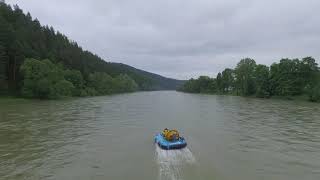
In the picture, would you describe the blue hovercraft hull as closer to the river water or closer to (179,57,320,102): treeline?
the river water

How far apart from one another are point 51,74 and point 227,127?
6760 cm

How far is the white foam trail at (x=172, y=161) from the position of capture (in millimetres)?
19078

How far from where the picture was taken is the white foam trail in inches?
751

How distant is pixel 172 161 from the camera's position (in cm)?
2202

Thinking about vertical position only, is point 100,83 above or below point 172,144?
above

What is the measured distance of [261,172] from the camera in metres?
20.3

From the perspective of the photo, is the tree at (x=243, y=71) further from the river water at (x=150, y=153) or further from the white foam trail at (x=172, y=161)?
the white foam trail at (x=172, y=161)

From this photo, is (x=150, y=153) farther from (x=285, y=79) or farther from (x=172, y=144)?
(x=285, y=79)

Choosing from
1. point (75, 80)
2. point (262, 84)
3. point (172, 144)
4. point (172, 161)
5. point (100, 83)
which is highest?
point (75, 80)

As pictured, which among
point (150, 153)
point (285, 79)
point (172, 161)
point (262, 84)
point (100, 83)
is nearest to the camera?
point (172, 161)

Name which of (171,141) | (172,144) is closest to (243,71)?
(171,141)

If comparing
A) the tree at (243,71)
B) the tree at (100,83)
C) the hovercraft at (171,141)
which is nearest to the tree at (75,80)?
the tree at (100,83)

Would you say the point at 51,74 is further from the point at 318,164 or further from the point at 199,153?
the point at 318,164

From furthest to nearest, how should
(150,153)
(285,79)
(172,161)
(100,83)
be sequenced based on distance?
(100,83) → (285,79) → (150,153) → (172,161)
